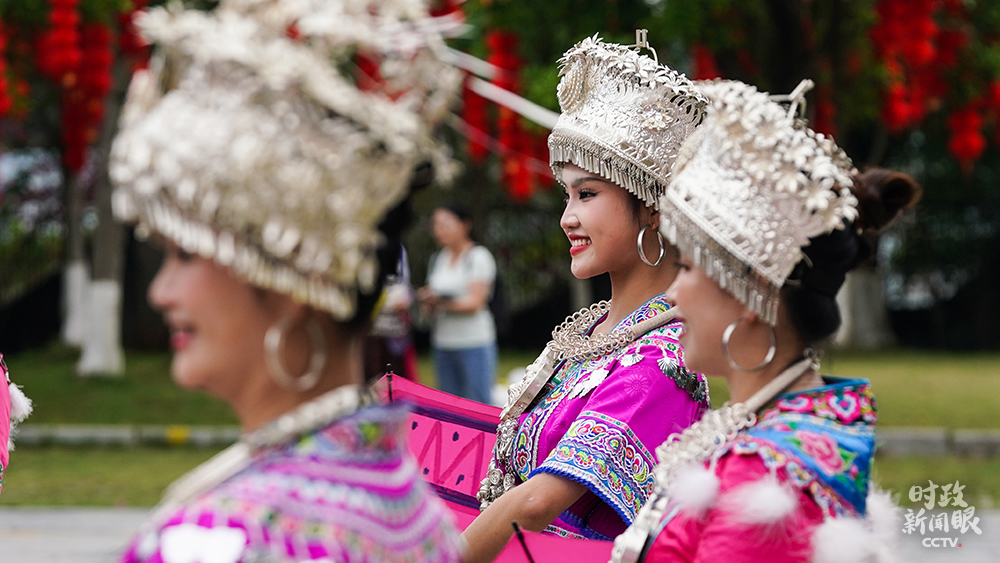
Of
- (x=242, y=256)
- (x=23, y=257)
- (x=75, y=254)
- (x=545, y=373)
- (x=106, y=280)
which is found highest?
(x=23, y=257)

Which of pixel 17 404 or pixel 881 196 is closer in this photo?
pixel 881 196

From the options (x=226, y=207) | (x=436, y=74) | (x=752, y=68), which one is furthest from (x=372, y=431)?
(x=752, y=68)

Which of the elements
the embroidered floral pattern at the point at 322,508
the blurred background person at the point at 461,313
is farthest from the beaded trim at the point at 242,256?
the blurred background person at the point at 461,313

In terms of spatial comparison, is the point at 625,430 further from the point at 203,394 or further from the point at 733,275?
the point at 203,394

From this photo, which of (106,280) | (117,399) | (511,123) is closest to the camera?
(511,123)

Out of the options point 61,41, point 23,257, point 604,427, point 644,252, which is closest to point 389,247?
point 604,427

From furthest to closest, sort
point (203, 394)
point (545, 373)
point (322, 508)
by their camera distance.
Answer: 1. point (203, 394)
2. point (545, 373)
3. point (322, 508)

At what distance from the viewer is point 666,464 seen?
2.12 meters

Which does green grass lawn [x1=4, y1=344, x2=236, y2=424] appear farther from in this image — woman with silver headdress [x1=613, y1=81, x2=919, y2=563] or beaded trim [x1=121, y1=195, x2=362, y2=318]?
beaded trim [x1=121, y1=195, x2=362, y2=318]

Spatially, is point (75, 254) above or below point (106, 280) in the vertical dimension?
above

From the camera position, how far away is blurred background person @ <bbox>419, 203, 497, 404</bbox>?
8102 mm

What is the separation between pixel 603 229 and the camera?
2.70 m

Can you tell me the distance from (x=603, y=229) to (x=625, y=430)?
0.51 m

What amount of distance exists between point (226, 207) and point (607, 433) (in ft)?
3.70
